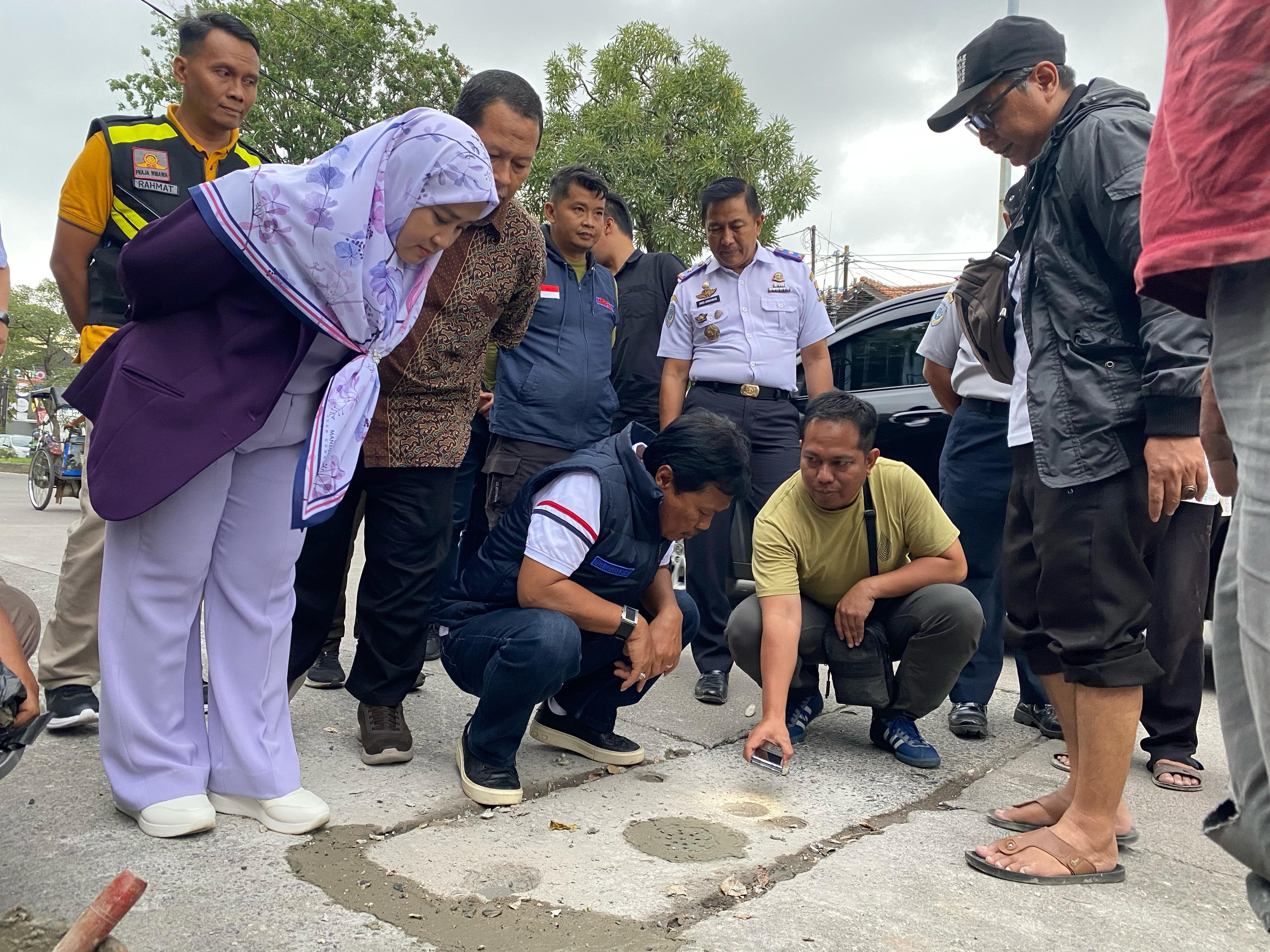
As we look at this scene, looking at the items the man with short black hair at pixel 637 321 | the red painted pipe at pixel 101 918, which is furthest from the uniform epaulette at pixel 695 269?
the red painted pipe at pixel 101 918

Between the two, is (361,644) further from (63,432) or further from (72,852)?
(63,432)

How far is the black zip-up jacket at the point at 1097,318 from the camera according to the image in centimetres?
195

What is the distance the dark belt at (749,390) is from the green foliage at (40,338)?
151 ft

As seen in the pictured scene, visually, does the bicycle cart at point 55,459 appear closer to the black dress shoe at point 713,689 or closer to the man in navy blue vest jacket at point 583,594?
the black dress shoe at point 713,689

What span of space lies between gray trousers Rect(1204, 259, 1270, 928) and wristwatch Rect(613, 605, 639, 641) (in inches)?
60.9

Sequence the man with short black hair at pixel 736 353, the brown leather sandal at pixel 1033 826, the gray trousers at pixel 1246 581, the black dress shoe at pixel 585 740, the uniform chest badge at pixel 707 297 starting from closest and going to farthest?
the gray trousers at pixel 1246 581 → the brown leather sandal at pixel 1033 826 → the black dress shoe at pixel 585 740 → the man with short black hair at pixel 736 353 → the uniform chest badge at pixel 707 297

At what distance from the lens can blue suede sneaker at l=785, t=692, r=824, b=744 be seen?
308 centimetres

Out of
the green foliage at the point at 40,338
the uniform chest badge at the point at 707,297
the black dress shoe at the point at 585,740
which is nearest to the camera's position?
the black dress shoe at the point at 585,740

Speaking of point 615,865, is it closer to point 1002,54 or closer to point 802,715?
point 802,715

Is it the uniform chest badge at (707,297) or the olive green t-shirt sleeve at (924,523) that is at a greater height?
the uniform chest badge at (707,297)

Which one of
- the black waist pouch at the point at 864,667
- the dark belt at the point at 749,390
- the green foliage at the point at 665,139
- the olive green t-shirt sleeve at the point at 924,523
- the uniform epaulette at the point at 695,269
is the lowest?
the black waist pouch at the point at 864,667

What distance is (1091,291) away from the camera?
2111 mm

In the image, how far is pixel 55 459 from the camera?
984 cm

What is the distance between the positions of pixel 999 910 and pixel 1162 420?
1.01 m
